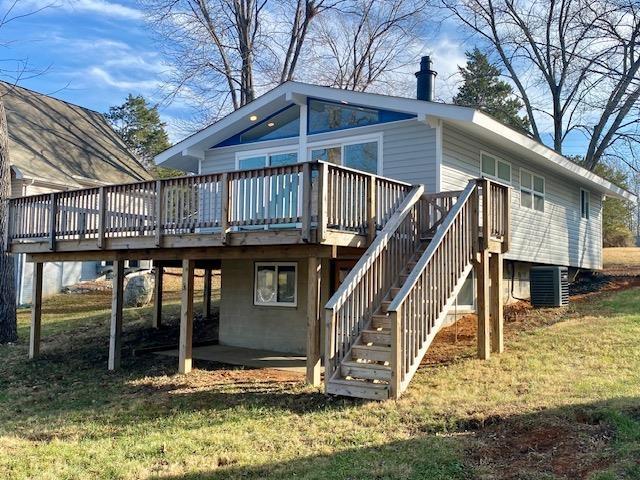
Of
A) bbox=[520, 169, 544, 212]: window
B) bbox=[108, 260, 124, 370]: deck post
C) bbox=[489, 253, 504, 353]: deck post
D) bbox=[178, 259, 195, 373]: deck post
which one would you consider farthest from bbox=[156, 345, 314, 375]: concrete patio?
bbox=[520, 169, 544, 212]: window

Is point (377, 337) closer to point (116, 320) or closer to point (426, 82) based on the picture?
point (116, 320)

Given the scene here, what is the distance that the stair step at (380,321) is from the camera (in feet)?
25.5

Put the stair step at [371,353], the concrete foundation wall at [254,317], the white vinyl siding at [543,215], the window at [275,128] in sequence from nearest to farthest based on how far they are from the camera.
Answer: the stair step at [371,353] < the white vinyl siding at [543,215] < the concrete foundation wall at [254,317] < the window at [275,128]

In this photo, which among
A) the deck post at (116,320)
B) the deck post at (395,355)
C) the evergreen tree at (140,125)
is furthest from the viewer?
the evergreen tree at (140,125)

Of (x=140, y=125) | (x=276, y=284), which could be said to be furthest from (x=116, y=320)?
(x=140, y=125)

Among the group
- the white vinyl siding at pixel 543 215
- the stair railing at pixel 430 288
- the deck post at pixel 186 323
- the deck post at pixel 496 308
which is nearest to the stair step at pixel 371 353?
the stair railing at pixel 430 288

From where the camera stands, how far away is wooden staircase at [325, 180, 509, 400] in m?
6.93

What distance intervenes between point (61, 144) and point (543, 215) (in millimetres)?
18207

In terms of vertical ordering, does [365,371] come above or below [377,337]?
below

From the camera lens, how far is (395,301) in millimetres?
6789

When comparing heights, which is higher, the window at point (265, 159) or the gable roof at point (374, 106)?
the gable roof at point (374, 106)

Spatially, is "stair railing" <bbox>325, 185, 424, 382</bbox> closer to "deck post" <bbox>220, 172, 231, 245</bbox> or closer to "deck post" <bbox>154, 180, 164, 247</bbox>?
"deck post" <bbox>220, 172, 231, 245</bbox>

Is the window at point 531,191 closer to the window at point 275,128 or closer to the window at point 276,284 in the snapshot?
the window at point 275,128

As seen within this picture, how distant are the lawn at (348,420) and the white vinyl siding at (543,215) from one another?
3.35 meters
